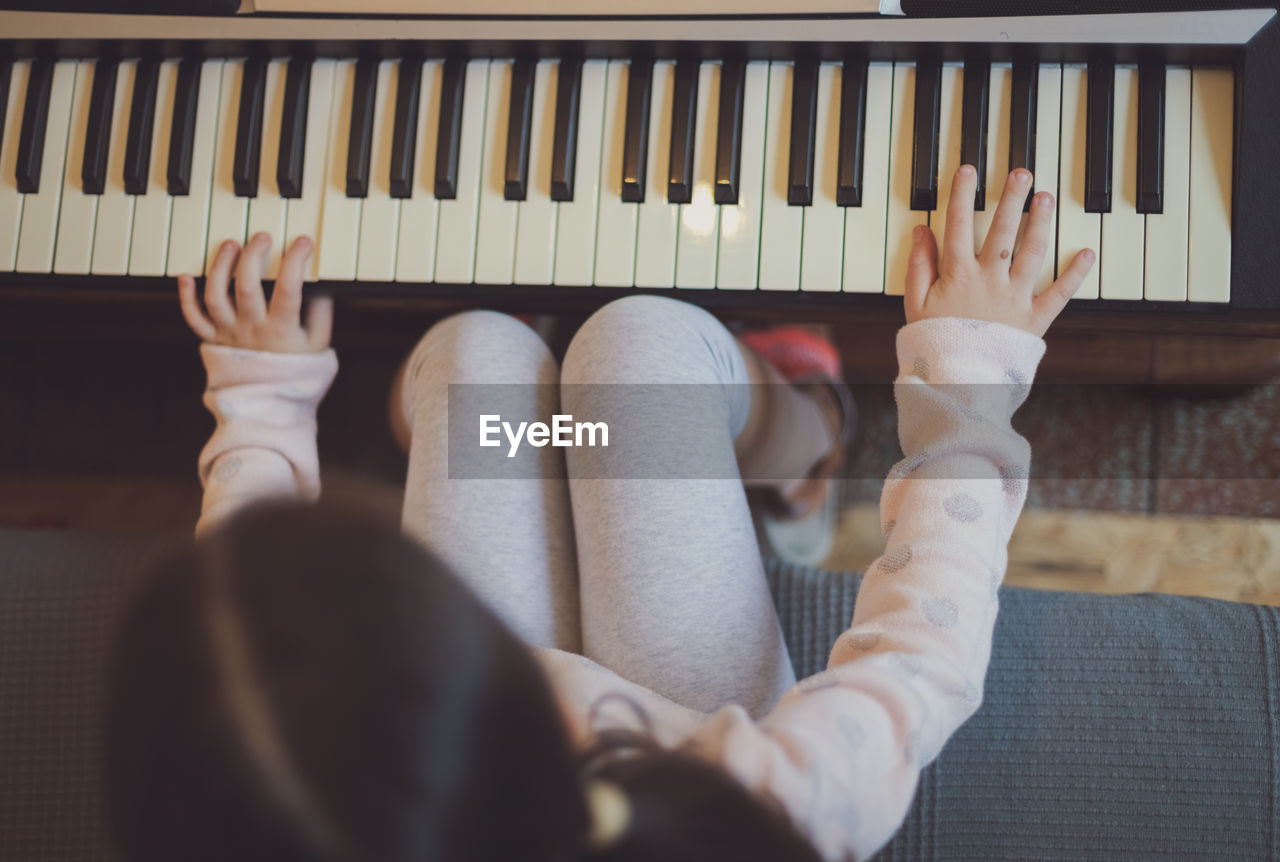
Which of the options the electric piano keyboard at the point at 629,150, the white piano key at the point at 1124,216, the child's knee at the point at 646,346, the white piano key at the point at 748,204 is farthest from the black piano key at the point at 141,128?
the white piano key at the point at 1124,216

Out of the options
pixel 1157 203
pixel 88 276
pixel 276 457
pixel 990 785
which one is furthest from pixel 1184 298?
pixel 88 276

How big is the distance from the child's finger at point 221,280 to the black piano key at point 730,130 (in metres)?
0.44

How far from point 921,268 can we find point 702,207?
190 mm

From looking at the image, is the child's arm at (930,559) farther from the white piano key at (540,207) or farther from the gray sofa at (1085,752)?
the white piano key at (540,207)

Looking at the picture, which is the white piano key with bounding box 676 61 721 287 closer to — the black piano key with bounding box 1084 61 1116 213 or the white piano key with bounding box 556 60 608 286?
the white piano key with bounding box 556 60 608 286

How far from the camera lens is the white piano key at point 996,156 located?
2.53 feet

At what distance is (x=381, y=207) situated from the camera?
84 centimetres

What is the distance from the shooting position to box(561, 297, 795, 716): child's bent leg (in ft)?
2.42

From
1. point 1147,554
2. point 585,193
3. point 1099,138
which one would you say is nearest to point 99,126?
point 585,193

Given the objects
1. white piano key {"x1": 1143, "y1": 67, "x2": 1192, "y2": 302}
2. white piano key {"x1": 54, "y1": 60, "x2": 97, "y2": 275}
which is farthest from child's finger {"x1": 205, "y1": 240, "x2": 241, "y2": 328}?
white piano key {"x1": 1143, "y1": 67, "x2": 1192, "y2": 302}

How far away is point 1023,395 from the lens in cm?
76

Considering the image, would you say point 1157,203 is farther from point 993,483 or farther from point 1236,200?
point 993,483

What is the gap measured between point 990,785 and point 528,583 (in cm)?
42

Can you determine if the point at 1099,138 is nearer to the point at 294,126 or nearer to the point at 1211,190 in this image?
the point at 1211,190
